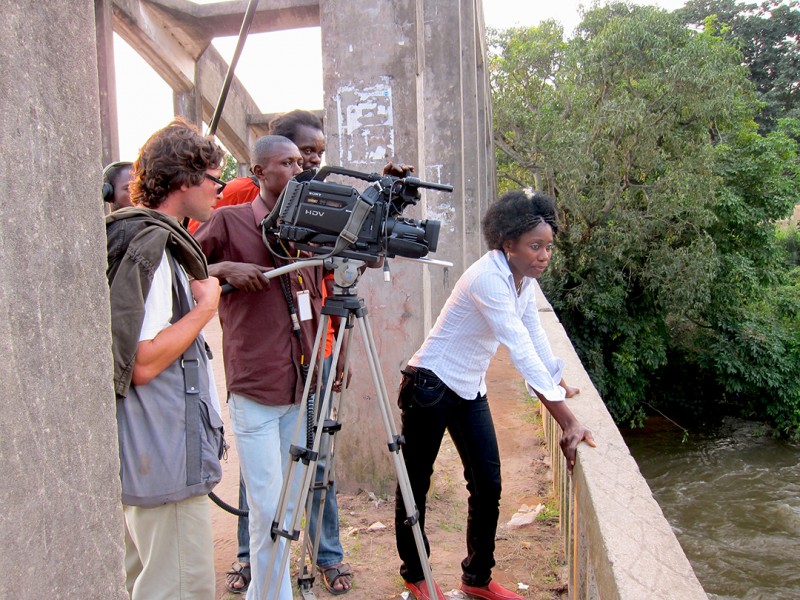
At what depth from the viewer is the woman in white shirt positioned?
2559 mm

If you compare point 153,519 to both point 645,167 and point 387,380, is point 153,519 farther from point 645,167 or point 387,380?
point 645,167

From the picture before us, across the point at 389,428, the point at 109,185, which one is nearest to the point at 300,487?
the point at 389,428

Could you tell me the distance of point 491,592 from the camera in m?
2.87

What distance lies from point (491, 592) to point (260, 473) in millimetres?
1157

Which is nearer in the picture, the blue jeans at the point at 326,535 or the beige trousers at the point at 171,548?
the beige trousers at the point at 171,548

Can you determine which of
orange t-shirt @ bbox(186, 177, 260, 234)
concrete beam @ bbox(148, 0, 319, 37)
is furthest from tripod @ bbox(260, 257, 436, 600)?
concrete beam @ bbox(148, 0, 319, 37)

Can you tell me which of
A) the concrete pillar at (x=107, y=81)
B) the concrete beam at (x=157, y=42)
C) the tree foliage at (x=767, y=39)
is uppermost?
the tree foliage at (x=767, y=39)

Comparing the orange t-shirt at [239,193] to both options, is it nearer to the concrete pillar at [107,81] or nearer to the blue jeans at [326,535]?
the blue jeans at [326,535]

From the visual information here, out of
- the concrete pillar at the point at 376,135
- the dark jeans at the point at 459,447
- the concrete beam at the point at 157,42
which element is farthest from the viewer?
the concrete beam at the point at 157,42

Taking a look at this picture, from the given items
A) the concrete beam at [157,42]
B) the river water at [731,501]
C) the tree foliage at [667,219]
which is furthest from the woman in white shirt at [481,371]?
the tree foliage at [667,219]

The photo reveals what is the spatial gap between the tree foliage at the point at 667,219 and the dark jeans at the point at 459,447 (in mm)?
Result: 11135

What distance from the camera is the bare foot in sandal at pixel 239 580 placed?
2.91 m

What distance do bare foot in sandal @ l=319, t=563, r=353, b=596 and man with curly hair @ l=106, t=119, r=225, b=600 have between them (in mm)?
1228

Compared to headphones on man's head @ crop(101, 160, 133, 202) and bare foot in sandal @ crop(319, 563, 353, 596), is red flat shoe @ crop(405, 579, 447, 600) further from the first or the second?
headphones on man's head @ crop(101, 160, 133, 202)
